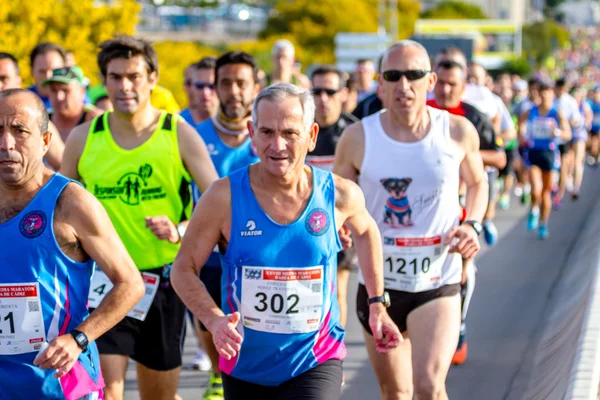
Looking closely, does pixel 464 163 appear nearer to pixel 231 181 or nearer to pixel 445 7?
pixel 231 181

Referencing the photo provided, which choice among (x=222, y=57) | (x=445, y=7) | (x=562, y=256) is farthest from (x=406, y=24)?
(x=222, y=57)

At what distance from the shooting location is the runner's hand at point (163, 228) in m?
5.14

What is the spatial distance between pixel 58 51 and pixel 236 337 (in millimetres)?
4954

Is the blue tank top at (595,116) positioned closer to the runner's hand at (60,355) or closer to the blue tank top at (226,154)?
the blue tank top at (226,154)

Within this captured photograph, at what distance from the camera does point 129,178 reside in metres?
5.29

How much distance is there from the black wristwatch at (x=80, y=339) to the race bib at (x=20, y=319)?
131 millimetres

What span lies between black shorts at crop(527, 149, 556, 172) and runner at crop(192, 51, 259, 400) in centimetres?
885

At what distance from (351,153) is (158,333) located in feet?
4.41

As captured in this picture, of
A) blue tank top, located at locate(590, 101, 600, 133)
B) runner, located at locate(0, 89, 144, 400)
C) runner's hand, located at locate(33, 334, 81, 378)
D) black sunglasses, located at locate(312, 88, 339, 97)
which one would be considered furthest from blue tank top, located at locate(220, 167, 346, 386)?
blue tank top, located at locate(590, 101, 600, 133)

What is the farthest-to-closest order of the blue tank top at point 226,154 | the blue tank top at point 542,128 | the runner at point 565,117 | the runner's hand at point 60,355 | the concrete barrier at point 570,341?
the runner at point 565,117
the blue tank top at point 542,128
the blue tank top at point 226,154
the concrete barrier at point 570,341
the runner's hand at point 60,355

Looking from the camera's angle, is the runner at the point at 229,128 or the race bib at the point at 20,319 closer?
the race bib at the point at 20,319

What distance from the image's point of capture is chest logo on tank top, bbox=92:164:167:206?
5.29 meters

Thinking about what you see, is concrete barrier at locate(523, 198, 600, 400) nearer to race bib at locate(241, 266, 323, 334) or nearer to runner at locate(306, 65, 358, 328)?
race bib at locate(241, 266, 323, 334)

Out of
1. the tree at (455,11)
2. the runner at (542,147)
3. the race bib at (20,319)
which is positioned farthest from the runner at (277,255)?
the tree at (455,11)
